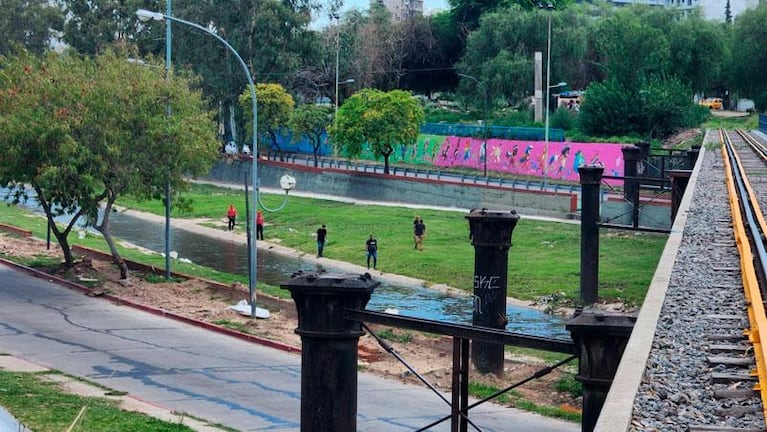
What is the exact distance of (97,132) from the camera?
32000 millimetres

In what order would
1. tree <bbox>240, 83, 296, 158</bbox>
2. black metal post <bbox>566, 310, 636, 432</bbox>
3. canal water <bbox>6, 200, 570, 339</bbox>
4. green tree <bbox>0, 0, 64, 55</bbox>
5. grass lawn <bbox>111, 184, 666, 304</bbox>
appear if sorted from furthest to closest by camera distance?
green tree <bbox>0, 0, 64, 55</bbox> < tree <bbox>240, 83, 296, 158</bbox> < grass lawn <bbox>111, 184, 666, 304</bbox> < canal water <bbox>6, 200, 570, 339</bbox> < black metal post <bbox>566, 310, 636, 432</bbox>

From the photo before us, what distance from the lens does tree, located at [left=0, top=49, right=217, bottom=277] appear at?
31344 millimetres

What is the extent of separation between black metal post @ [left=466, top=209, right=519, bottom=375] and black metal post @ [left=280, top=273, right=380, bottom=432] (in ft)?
38.7

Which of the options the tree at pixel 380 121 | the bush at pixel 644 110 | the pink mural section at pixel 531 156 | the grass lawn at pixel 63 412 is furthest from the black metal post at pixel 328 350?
the bush at pixel 644 110

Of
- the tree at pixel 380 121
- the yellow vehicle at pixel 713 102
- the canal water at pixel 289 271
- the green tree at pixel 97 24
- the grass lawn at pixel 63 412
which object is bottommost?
the canal water at pixel 289 271

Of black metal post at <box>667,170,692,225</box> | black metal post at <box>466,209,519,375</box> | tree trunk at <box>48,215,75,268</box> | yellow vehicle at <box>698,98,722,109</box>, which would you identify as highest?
yellow vehicle at <box>698,98,722,109</box>

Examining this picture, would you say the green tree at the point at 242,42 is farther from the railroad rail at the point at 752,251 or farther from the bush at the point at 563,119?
the railroad rail at the point at 752,251

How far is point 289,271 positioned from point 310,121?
42.0 meters

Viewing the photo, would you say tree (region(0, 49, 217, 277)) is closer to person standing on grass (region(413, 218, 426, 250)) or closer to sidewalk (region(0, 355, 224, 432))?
sidewalk (region(0, 355, 224, 432))

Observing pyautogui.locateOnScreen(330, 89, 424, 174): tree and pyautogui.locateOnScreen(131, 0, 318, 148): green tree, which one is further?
pyautogui.locateOnScreen(131, 0, 318, 148): green tree

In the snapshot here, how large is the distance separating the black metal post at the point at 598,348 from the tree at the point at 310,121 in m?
77.0

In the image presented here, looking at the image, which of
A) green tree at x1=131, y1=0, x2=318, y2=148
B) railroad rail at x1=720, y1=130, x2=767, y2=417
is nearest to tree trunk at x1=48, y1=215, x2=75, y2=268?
railroad rail at x1=720, y1=130, x2=767, y2=417

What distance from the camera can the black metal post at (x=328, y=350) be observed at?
8.31 meters

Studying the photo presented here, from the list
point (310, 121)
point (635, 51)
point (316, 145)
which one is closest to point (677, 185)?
point (635, 51)
